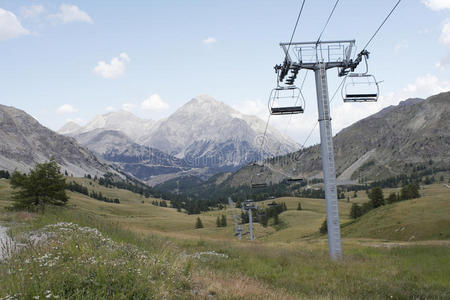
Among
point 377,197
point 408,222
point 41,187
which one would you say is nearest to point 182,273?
point 41,187

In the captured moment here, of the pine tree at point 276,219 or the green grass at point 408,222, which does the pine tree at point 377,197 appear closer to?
the green grass at point 408,222

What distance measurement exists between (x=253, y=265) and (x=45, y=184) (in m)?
44.9

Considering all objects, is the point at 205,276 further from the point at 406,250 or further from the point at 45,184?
the point at 45,184

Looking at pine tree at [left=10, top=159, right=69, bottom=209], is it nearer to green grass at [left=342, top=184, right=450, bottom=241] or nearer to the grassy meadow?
the grassy meadow

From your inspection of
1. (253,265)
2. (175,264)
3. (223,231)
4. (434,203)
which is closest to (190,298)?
(175,264)

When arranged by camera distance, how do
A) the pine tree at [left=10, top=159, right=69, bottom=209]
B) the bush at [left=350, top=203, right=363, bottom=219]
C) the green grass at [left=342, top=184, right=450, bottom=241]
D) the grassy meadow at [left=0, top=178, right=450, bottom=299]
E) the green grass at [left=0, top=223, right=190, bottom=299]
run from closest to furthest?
the green grass at [left=0, top=223, right=190, bottom=299] < the grassy meadow at [left=0, top=178, right=450, bottom=299] < the pine tree at [left=10, top=159, right=69, bottom=209] < the green grass at [left=342, top=184, right=450, bottom=241] < the bush at [left=350, top=203, right=363, bottom=219]

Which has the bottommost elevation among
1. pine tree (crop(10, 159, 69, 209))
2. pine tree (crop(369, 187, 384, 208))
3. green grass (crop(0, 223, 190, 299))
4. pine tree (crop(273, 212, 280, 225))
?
pine tree (crop(273, 212, 280, 225))

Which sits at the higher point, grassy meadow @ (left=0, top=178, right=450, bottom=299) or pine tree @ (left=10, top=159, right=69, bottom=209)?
pine tree @ (left=10, top=159, right=69, bottom=209)

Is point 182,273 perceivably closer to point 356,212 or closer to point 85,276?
point 85,276

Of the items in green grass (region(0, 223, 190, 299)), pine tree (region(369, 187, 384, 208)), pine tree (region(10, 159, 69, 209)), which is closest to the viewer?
green grass (region(0, 223, 190, 299))

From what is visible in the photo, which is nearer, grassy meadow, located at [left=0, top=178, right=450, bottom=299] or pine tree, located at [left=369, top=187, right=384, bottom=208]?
grassy meadow, located at [left=0, top=178, right=450, bottom=299]

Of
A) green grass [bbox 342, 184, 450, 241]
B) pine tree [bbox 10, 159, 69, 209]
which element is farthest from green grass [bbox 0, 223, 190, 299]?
green grass [bbox 342, 184, 450, 241]

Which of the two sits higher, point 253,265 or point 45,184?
point 45,184

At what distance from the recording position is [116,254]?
27.9 ft
